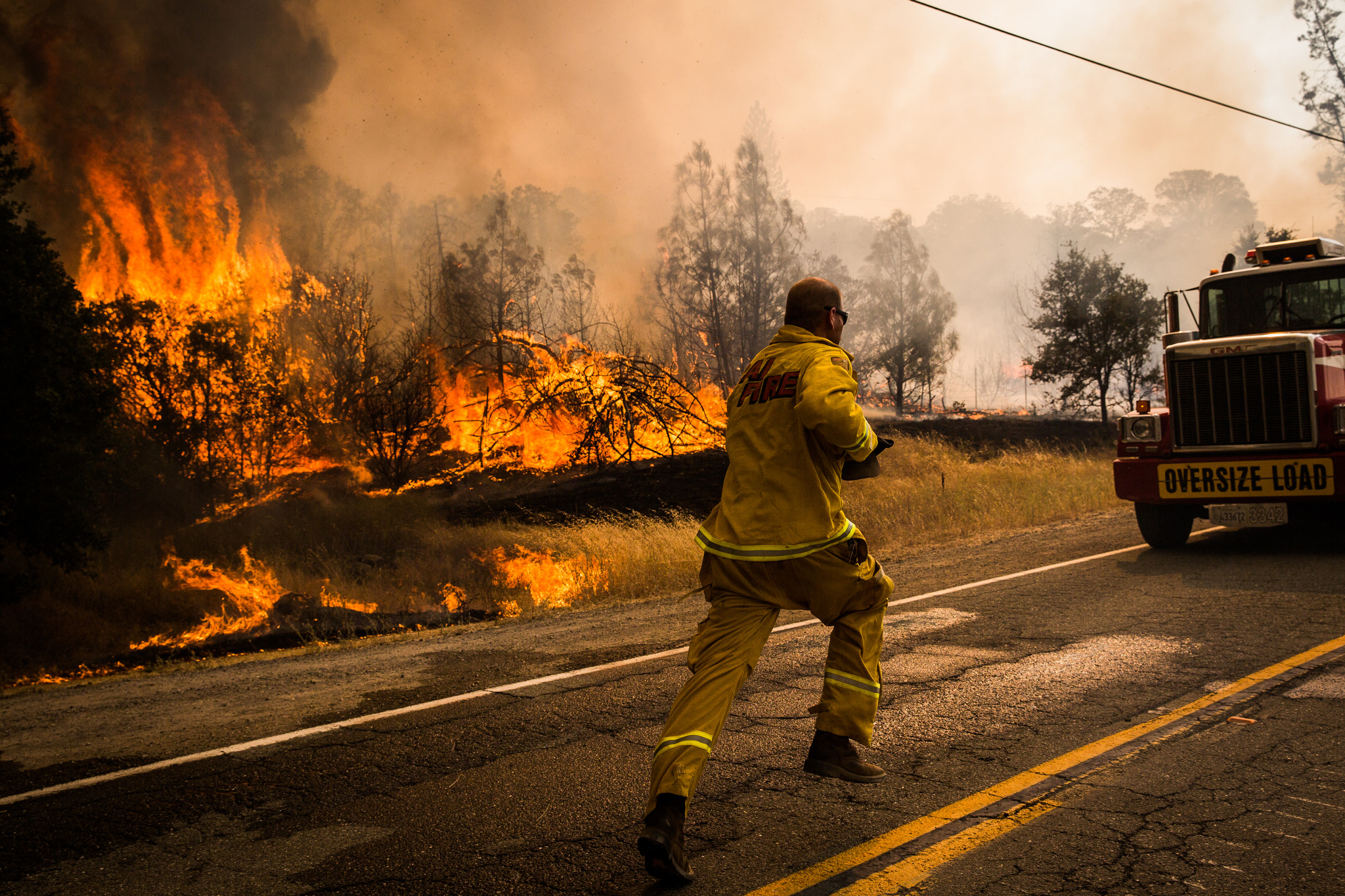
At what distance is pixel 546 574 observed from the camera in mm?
14133

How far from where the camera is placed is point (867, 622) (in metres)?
3.17

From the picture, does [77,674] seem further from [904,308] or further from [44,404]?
[904,308]

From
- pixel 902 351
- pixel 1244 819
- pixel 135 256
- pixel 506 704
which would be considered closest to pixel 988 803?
pixel 1244 819

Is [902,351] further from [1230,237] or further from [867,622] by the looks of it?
[1230,237]

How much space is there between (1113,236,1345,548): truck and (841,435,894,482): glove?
6981mm

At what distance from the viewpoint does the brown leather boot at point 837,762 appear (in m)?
3.09

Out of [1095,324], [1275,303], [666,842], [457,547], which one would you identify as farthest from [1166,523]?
[1095,324]

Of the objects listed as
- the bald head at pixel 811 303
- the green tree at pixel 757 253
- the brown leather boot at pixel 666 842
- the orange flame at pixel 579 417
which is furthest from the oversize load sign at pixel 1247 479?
the green tree at pixel 757 253

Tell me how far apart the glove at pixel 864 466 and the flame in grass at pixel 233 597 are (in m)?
9.81

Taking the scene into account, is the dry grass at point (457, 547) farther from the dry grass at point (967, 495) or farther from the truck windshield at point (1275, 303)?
the truck windshield at point (1275, 303)

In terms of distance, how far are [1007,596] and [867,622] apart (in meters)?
4.87

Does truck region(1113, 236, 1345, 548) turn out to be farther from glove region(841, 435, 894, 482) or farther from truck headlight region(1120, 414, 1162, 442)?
glove region(841, 435, 894, 482)

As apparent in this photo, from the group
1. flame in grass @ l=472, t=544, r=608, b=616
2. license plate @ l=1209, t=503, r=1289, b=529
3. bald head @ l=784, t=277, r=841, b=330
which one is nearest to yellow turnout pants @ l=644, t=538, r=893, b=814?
Answer: bald head @ l=784, t=277, r=841, b=330

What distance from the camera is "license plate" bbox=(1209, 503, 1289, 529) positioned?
845 cm
